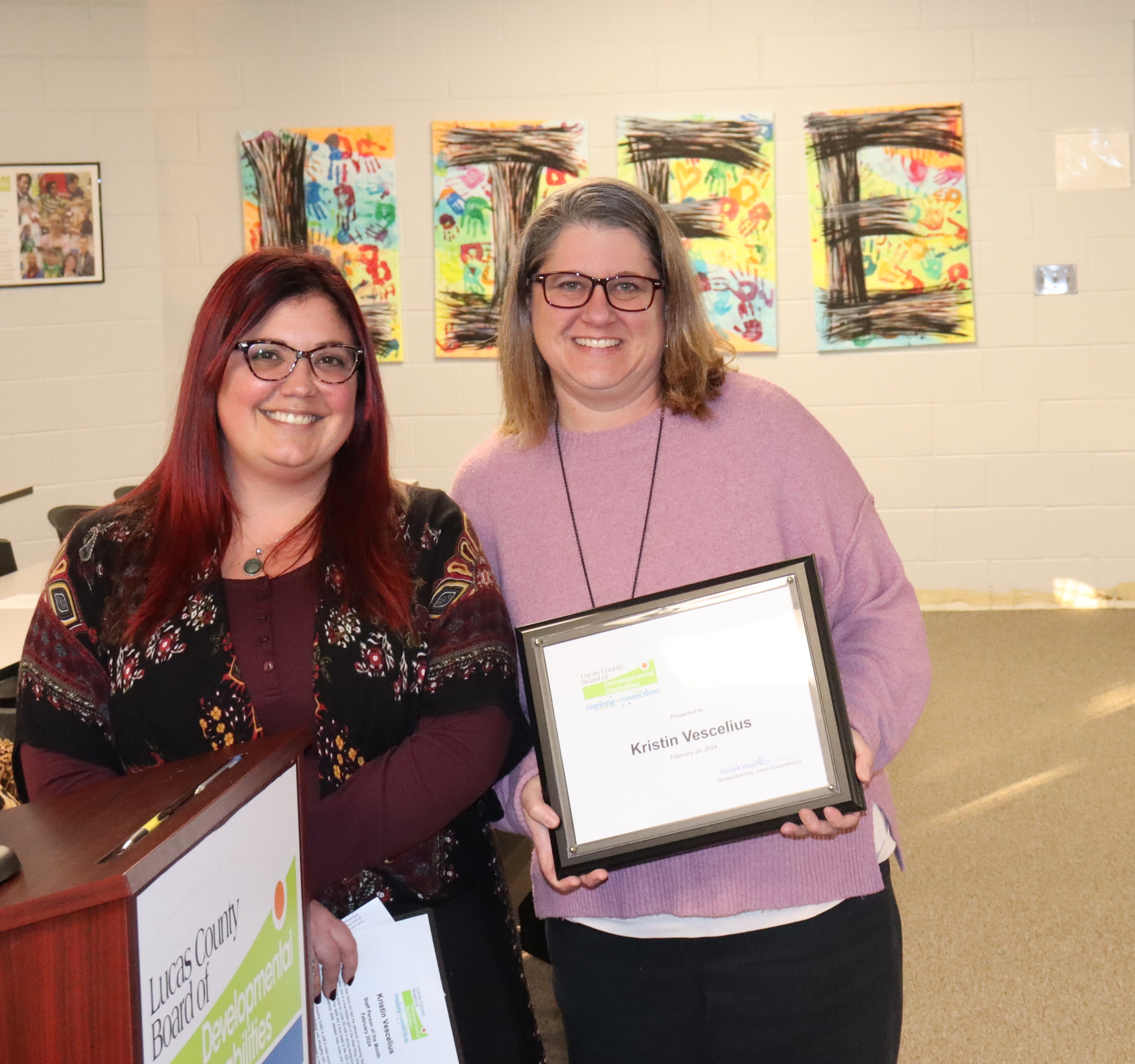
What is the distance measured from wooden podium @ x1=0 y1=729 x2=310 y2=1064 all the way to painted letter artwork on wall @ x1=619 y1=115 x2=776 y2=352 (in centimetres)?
469

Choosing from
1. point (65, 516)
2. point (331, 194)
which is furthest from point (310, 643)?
point (331, 194)

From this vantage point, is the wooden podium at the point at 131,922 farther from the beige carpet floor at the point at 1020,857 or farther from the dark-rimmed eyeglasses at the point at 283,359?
the beige carpet floor at the point at 1020,857

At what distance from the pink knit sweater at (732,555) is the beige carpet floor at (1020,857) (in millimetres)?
1347

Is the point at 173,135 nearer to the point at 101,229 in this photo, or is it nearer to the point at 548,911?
the point at 101,229

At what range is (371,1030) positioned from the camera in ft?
4.23

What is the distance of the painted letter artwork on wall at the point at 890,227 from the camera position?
522cm

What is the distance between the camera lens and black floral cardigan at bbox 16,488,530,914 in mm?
1328

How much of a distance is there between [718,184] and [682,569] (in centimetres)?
423

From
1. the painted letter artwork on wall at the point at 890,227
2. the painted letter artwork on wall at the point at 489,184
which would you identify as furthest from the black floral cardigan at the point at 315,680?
→ the painted letter artwork on wall at the point at 890,227

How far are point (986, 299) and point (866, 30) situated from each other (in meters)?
1.34

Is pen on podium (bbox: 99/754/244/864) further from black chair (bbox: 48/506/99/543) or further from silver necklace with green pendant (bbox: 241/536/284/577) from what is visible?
black chair (bbox: 48/506/99/543)

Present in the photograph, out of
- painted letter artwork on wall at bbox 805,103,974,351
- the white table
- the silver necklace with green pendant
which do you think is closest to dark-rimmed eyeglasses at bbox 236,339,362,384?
the silver necklace with green pendant

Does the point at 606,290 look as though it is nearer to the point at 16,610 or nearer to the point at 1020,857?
the point at 16,610

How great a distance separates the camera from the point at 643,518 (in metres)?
1.48
